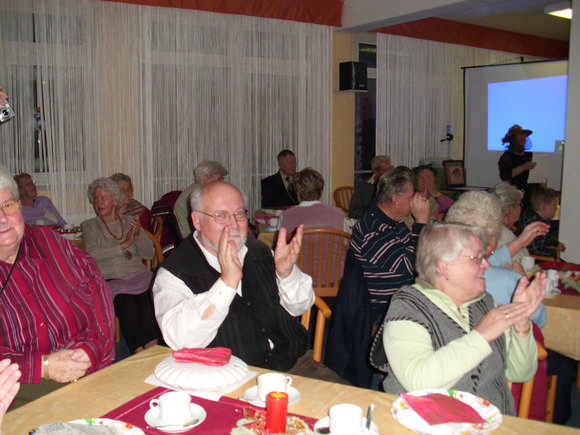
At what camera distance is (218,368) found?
5.22 feet

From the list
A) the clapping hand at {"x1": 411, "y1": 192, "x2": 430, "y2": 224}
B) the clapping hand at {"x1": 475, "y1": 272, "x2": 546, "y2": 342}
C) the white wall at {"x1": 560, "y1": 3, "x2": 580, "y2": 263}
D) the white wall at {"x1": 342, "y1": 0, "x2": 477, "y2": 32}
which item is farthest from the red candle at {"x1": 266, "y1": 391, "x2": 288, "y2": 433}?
the white wall at {"x1": 342, "y1": 0, "x2": 477, "y2": 32}

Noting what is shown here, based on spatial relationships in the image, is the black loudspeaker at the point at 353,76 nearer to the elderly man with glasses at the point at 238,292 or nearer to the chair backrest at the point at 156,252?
the chair backrest at the point at 156,252

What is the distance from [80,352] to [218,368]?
0.53 metres

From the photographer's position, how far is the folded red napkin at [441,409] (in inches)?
52.3

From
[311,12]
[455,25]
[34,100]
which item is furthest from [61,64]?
[455,25]

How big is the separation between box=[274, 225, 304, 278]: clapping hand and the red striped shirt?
2.16 feet

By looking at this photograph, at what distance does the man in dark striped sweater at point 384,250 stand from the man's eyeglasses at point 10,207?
5.39ft

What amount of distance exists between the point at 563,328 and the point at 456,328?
115cm

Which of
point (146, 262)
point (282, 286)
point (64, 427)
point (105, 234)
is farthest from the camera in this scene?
point (146, 262)

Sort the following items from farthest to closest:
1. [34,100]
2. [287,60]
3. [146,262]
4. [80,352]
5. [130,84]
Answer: [287,60] → [130,84] → [34,100] → [146,262] → [80,352]

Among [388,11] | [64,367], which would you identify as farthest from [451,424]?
[388,11]

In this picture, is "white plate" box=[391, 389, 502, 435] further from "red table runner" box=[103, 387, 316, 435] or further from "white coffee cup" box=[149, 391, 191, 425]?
"white coffee cup" box=[149, 391, 191, 425]

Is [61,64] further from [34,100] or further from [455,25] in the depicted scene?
[455,25]

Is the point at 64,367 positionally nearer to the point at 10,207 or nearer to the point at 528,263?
the point at 10,207
